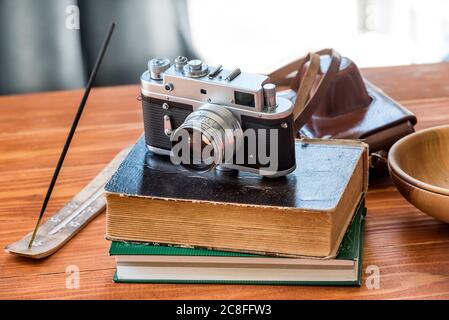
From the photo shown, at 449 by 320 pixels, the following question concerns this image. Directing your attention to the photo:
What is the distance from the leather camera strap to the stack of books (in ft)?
0.46

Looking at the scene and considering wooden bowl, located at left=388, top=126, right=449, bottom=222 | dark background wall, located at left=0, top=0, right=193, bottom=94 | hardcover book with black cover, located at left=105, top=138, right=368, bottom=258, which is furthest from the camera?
dark background wall, located at left=0, top=0, right=193, bottom=94

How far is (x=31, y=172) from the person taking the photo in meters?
1.02

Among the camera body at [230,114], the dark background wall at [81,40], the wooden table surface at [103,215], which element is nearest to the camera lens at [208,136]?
the camera body at [230,114]

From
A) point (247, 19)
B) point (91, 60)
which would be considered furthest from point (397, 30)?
point (91, 60)

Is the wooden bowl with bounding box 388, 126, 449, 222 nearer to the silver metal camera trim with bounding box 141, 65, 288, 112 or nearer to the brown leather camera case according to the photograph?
the brown leather camera case

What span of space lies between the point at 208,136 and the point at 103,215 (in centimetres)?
20

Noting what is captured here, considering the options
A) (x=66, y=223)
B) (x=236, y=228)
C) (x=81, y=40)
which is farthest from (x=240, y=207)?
(x=81, y=40)

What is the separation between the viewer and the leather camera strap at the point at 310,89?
3.05ft

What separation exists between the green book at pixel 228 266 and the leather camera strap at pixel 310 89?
0.19 meters

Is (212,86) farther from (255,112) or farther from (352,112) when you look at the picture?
(352,112)

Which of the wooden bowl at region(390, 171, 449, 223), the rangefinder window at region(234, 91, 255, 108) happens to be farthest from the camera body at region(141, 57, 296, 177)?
the wooden bowl at region(390, 171, 449, 223)

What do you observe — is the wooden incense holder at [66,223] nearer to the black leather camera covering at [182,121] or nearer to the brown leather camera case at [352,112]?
the black leather camera covering at [182,121]

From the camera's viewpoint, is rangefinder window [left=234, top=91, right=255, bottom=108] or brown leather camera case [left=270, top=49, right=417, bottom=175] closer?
rangefinder window [left=234, top=91, right=255, bottom=108]

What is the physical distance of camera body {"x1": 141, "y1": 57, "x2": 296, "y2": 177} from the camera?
2.53 ft
